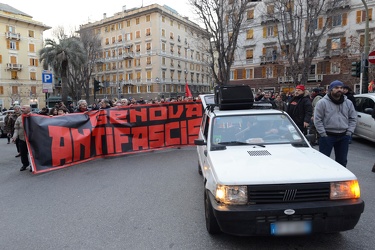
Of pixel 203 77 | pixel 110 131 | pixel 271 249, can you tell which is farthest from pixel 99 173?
pixel 203 77

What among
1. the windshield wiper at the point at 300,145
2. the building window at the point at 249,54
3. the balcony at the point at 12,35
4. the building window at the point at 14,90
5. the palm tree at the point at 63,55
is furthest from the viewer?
the building window at the point at 14,90

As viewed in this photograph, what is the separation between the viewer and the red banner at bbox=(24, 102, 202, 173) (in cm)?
763

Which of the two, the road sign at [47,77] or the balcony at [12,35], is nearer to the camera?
the road sign at [47,77]

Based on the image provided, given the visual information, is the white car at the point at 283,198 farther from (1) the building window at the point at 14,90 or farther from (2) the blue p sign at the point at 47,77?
(1) the building window at the point at 14,90

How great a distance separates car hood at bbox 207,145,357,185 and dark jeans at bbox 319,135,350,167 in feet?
4.34

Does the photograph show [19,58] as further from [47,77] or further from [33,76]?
[47,77]

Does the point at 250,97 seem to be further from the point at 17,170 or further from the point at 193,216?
the point at 17,170

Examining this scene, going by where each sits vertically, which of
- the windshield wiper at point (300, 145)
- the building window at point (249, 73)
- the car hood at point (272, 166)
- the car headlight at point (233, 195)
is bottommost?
the car headlight at point (233, 195)

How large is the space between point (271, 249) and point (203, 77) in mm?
75958

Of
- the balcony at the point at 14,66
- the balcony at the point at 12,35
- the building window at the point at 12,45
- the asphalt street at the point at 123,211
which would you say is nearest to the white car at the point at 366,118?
the asphalt street at the point at 123,211

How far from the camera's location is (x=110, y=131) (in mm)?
9188

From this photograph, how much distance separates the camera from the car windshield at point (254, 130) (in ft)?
Answer: 14.2

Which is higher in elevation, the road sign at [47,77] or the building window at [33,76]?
the building window at [33,76]

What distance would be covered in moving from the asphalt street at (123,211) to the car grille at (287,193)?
667mm
